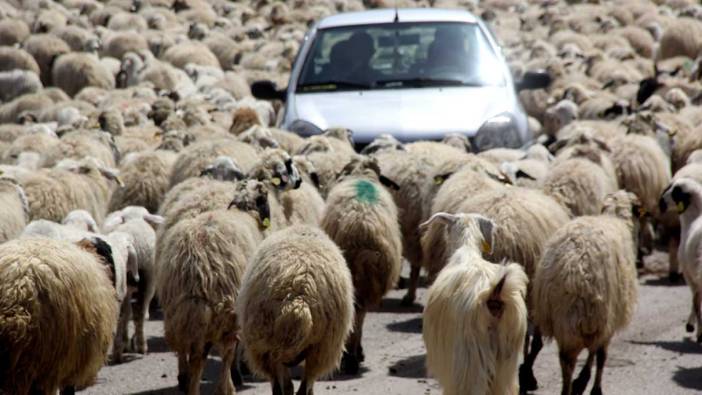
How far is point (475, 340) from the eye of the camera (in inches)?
264

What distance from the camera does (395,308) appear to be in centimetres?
1112

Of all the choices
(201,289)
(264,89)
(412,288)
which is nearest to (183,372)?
(201,289)

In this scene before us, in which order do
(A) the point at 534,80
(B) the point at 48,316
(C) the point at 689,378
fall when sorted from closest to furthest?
(B) the point at 48,316, (C) the point at 689,378, (A) the point at 534,80

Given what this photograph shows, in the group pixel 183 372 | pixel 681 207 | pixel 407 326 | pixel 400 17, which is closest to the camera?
pixel 183 372

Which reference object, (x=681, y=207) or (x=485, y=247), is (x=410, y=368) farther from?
(x=681, y=207)

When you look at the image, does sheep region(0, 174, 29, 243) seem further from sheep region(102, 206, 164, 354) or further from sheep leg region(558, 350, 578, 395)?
sheep leg region(558, 350, 578, 395)

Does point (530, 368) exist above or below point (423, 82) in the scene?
below

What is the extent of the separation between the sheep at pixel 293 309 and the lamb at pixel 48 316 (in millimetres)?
874

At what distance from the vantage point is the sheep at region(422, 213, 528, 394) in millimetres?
6648

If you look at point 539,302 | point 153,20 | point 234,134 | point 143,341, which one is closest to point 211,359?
point 143,341

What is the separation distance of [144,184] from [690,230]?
4.78 metres

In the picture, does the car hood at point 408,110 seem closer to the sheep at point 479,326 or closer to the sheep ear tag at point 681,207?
the sheep ear tag at point 681,207

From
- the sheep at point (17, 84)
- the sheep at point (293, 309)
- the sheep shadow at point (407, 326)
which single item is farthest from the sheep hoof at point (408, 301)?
the sheep at point (17, 84)

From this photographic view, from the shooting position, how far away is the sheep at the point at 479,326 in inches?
262
